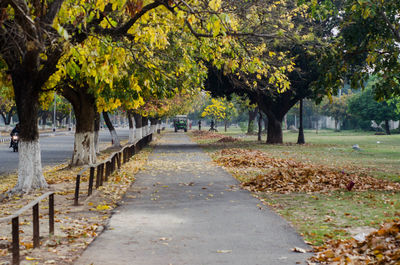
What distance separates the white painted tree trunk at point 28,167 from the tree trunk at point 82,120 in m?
6.83

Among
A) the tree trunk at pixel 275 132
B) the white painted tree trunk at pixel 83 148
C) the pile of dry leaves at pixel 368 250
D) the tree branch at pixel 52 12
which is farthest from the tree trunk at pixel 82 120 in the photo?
the tree trunk at pixel 275 132

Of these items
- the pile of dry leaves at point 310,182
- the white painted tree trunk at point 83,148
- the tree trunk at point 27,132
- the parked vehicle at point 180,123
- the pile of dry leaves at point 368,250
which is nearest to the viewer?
the pile of dry leaves at point 368,250

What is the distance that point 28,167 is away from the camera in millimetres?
13133

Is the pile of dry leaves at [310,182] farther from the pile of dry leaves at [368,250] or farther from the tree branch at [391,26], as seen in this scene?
the pile of dry leaves at [368,250]

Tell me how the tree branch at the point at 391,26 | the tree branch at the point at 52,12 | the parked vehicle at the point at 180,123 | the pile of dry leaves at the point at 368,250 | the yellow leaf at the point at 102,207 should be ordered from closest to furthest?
the pile of dry leaves at the point at 368,250
the yellow leaf at the point at 102,207
the tree branch at the point at 52,12
the tree branch at the point at 391,26
the parked vehicle at the point at 180,123

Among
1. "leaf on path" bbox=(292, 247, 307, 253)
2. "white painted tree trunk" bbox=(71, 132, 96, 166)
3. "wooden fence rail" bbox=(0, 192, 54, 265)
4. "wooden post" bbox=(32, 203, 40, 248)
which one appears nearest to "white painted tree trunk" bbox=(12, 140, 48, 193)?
"wooden fence rail" bbox=(0, 192, 54, 265)

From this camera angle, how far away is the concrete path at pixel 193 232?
673 cm

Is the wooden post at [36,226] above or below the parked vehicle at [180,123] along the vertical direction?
below

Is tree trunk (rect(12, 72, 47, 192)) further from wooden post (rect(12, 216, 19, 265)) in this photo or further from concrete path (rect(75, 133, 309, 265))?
wooden post (rect(12, 216, 19, 265))

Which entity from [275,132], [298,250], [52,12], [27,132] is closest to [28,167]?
[27,132]

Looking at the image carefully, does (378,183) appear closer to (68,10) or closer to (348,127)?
(68,10)

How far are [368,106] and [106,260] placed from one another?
71.2 metres

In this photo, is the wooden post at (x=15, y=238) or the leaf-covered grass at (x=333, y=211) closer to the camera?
the wooden post at (x=15, y=238)

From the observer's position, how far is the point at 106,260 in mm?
6613
